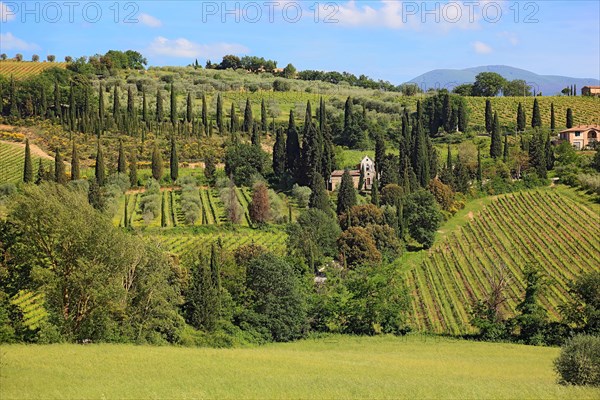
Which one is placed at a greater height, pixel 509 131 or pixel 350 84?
pixel 350 84

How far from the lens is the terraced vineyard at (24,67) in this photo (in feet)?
448

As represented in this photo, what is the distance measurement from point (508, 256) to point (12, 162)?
59.0 metres

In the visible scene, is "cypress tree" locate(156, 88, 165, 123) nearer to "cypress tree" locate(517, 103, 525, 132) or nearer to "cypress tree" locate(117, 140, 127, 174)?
"cypress tree" locate(117, 140, 127, 174)

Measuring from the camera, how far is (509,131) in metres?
106

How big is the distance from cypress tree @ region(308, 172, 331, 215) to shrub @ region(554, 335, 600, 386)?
140ft

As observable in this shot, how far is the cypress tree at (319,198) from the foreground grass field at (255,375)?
35872 millimetres

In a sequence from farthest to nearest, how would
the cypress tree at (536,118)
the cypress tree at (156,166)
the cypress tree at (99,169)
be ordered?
1. the cypress tree at (536,118)
2. the cypress tree at (156,166)
3. the cypress tree at (99,169)

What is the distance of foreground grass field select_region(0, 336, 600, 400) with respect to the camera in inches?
931

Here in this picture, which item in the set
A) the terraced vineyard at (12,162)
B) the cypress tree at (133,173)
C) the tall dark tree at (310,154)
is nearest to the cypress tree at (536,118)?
the tall dark tree at (310,154)

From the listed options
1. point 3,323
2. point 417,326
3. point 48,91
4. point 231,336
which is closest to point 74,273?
point 3,323

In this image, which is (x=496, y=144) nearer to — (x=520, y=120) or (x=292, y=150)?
(x=520, y=120)

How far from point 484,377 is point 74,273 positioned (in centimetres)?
1844

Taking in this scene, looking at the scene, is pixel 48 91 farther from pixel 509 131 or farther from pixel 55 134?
pixel 509 131

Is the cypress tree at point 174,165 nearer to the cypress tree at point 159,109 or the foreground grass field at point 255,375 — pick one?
the cypress tree at point 159,109
